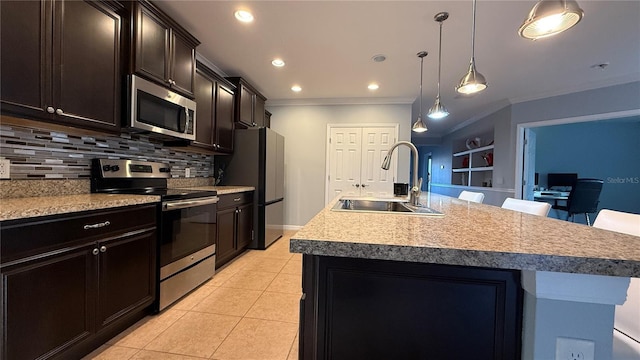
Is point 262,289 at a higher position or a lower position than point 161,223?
lower

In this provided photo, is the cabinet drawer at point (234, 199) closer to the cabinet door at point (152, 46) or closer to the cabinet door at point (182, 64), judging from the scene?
the cabinet door at point (182, 64)

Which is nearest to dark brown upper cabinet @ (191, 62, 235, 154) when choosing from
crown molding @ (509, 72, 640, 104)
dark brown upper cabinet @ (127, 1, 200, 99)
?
dark brown upper cabinet @ (127, 1, 200, 99)

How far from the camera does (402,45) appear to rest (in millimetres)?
2539

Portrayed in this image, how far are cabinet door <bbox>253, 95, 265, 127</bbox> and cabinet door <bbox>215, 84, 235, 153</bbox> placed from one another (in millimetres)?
522

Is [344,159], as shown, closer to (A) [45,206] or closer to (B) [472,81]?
(B) [472,81]

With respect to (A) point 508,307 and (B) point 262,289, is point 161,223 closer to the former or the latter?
(B) point 262,289

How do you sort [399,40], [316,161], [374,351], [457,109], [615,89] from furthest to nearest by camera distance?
[457,109]
[316,161]
[615,89]
[399,40]
[374,351]

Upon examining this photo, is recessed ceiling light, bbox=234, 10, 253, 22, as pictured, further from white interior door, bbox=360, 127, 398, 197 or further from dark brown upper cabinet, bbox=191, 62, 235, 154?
white interior door, bbox=360, 127, 398, 197

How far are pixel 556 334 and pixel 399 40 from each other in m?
2.56

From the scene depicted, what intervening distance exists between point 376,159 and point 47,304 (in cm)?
407

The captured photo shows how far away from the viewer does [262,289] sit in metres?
2.28

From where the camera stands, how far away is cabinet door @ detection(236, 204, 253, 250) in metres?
3.06

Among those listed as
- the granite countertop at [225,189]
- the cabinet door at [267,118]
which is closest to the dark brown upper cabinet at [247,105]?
the cabinet door at [267,118]

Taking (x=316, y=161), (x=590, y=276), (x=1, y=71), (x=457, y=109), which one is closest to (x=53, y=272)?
(x=1, y=71)
